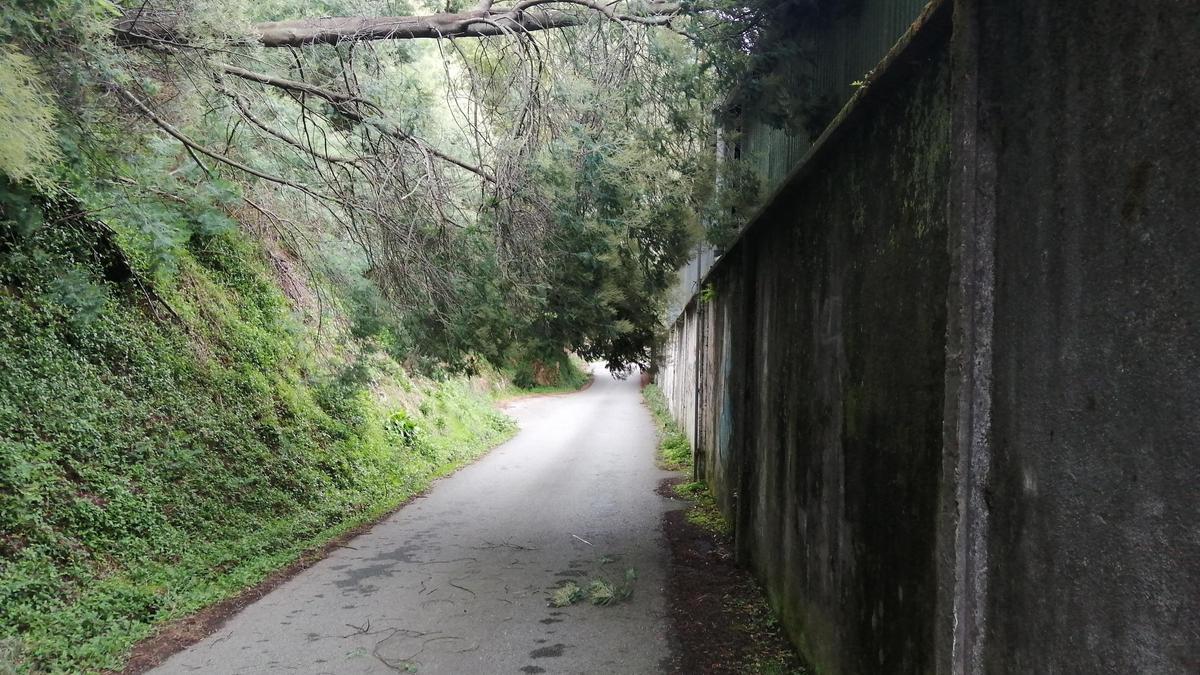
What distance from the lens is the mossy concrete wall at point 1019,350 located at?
1.57 meters

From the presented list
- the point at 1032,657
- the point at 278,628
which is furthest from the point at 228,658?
the point at 1032,657

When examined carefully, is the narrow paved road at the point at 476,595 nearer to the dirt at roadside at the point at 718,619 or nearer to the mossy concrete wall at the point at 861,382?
the dirt at roadside at the point at 718,619

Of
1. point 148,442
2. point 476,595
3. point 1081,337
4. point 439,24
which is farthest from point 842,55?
point 148,442

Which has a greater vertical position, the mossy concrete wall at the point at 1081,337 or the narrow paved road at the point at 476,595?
the mossy concrete wall at the point at 1081,337

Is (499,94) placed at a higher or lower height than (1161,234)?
higher

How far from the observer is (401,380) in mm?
17719

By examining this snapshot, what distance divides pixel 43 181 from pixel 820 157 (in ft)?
17.6

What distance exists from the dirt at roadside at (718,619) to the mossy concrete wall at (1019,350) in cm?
96

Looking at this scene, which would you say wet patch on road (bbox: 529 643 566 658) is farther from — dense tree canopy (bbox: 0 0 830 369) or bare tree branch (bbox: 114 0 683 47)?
bare tree branch (bbox: 114 0 683 47)

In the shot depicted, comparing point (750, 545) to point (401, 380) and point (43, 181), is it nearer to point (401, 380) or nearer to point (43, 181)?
point (43, 181)

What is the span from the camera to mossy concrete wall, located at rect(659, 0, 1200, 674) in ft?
5.14

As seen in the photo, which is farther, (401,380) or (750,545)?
(401,380)

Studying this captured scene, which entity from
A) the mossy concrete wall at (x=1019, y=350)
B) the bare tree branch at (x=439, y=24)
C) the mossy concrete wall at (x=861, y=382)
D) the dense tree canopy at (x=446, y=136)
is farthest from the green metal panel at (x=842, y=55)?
the bare tree branch at (x=439, y=24)

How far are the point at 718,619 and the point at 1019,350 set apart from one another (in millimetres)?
4665
